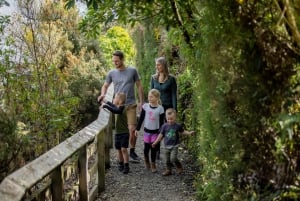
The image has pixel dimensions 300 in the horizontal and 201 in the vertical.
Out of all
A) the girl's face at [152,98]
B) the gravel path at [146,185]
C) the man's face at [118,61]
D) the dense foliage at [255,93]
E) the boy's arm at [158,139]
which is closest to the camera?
the dense foliage at [255,93]

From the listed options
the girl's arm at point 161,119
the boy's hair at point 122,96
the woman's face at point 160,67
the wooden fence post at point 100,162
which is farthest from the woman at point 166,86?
the wooden fence post at point 100,162

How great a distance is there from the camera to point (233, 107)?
8.75ft

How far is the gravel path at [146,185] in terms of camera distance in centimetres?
550

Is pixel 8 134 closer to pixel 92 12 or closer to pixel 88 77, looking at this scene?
pixel 92 12

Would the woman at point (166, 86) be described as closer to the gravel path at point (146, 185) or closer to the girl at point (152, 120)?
the girl at point (152, 120)

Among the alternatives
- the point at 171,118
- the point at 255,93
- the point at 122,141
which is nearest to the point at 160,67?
the point at 171,118

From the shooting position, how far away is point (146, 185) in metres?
5.89

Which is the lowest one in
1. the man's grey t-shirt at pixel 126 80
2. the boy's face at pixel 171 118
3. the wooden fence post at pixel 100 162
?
the wooden fence post at pixel 100 162

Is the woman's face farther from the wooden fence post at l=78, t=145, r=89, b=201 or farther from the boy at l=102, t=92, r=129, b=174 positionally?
the wooden fence post at l=78, t=145, r=89, b=201

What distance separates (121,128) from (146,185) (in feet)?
3.27

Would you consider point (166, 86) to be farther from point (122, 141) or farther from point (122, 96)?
point (122, 141)

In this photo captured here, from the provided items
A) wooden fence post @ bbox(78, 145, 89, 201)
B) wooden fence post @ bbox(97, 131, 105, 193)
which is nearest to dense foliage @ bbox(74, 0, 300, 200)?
wooden fence post @ bbox(78, 145, 89, 201)

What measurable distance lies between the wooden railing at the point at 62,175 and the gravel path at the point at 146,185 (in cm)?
25

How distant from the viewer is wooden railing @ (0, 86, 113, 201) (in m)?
2.54
